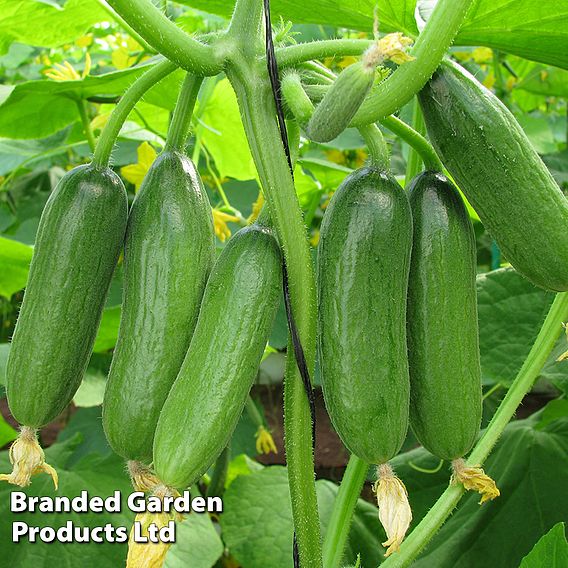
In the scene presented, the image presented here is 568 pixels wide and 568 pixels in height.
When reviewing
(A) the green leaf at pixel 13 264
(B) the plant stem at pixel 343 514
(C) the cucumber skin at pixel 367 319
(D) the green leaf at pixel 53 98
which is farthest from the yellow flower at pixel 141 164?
(C) the cucumber skin at pixel 367 319

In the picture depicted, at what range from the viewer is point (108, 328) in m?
1.89

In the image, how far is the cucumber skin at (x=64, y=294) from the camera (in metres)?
0.92

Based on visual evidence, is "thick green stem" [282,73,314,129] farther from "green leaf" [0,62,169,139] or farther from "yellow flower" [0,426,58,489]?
"green leaf" [0,62,169,139]

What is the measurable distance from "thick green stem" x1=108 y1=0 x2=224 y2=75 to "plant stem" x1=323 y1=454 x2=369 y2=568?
619 millimetres

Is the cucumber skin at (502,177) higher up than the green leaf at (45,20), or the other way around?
the green leaf at (45,20)

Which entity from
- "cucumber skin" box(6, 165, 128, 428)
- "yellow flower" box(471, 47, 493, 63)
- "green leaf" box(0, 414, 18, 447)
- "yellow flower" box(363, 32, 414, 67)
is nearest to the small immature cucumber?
"yellow flower" box(363, 32, 414, 67)

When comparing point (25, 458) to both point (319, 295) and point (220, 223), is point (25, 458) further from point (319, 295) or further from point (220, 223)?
point (220, 223)

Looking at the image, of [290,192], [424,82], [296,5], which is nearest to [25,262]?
[296,5]

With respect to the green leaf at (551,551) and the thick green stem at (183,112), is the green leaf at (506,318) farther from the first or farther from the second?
the thick green stem at (183,112)

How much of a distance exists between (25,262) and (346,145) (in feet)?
3.64

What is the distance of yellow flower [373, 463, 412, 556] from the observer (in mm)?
796

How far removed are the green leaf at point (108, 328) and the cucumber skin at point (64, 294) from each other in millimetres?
836

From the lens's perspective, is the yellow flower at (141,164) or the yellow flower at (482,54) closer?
the yellow flower at (141,164)

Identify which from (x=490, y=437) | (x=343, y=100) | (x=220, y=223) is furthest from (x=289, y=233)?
(x=220, y=223)
